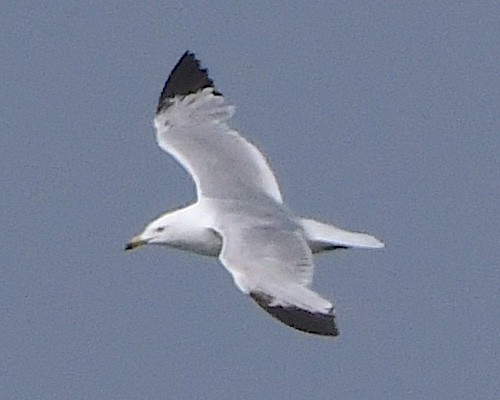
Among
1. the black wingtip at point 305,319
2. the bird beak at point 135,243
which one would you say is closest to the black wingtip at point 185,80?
the bird beak at point 135,243

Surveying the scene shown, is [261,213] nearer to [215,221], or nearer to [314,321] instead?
[215,221]

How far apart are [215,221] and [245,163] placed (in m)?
1.06

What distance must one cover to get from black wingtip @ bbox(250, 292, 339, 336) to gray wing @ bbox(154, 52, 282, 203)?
1834 mm

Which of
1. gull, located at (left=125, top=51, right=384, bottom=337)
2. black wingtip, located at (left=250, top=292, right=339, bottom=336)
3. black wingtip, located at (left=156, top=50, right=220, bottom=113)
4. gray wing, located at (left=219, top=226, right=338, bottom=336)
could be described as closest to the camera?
black wingtip, located at (left=250, top=292, right=339, bottom=336)

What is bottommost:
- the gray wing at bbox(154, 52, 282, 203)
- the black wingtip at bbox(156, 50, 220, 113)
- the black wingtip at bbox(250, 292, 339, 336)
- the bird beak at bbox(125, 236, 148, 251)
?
the black wingtip at bbox(250, 292, 339, 336)

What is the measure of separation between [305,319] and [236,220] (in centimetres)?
145

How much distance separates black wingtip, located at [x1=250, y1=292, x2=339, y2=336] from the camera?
10644 mm

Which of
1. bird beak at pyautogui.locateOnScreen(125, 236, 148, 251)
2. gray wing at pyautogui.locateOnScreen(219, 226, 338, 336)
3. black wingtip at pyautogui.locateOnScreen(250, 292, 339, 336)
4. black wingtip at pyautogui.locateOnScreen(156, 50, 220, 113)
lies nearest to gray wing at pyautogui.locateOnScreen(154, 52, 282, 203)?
black wingtip at pyautogui.locateOnScreen(156, 50, 220, 113)

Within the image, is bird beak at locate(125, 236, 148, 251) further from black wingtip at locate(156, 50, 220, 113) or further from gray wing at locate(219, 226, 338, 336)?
black wingtip at locate(156, 50, 220, 113)

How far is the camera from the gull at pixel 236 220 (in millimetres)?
11078

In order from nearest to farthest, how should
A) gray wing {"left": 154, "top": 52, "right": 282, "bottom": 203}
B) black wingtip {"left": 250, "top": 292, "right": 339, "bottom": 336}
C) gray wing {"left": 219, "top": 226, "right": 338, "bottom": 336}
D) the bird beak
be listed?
1. black wingtip {"left": 250, "top": 292, "right": 339, "bottom": 336}
2. gray wing {"left": 219, "top": 226, "right": 338, "bottom": 336}
3. the bird beak
4. gray wing {"left": 154, "top": 52, "right": 282, "bottom": 203}

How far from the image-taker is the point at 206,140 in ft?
44.1

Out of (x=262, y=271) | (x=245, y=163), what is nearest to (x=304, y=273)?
(x=262, y=271)

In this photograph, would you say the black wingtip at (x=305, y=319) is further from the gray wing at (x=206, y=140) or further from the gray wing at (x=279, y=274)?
the gray wing at (x=206, y=140)
